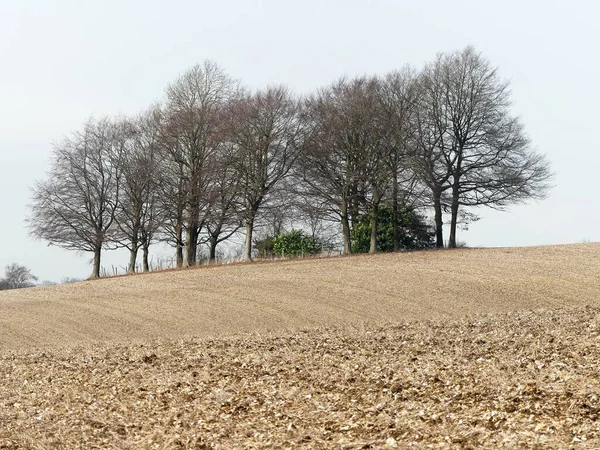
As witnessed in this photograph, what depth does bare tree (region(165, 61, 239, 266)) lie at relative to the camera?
4084 cm

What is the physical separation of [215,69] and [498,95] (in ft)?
49.4

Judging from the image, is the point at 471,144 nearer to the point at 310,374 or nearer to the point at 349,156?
the point at 349,156

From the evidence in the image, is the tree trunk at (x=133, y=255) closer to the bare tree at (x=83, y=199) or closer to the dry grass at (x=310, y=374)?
the bare tree at (x=83, y=199)

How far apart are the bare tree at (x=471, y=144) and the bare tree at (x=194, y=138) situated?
10.6m

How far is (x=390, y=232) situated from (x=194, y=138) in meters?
11.1

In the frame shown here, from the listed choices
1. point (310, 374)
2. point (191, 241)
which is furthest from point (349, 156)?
point (310, 374)

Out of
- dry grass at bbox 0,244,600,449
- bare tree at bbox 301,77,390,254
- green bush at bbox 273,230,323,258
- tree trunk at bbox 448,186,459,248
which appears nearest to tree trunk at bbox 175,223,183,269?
green bush at bbox 273,230,323,258

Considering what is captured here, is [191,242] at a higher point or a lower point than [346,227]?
lower

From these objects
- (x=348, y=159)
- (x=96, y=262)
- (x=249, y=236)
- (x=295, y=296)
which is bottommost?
(x=295, y=296)

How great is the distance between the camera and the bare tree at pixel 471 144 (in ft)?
130

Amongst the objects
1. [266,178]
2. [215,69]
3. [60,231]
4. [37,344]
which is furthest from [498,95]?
[37,344]

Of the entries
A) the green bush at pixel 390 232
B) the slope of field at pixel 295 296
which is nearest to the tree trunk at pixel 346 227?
the green bush at pixel 390 232

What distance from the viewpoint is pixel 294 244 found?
1703 inches

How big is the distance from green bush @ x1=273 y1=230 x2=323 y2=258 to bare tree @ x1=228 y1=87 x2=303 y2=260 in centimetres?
348
